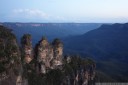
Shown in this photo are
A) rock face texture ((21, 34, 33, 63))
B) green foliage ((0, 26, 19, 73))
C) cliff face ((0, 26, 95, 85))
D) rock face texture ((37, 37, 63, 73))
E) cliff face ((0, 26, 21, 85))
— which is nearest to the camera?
cliff face ((0, 26, 21, 85))

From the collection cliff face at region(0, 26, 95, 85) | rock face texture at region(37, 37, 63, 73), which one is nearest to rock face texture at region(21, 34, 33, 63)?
cliff face at region(0, 26, 95, 85)

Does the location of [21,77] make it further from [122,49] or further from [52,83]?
[122,49]

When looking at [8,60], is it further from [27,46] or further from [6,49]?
[27,46]

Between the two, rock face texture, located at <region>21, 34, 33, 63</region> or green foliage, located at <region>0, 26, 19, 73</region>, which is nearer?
green foliage, located at <region>0, 26, 19, 73</region>

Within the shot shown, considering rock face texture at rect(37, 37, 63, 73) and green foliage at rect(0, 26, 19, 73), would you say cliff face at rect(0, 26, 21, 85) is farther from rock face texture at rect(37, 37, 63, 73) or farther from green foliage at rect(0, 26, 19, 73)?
rock face texture at rect(37, 37, 63, 73)

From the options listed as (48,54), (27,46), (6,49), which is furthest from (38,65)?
(6,49)

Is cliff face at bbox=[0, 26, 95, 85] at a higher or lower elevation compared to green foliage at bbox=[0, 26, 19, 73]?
lower

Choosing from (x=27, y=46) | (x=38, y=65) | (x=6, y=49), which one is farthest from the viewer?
(x=38, y=65)

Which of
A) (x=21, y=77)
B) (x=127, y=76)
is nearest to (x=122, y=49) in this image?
(x=127, y=76)

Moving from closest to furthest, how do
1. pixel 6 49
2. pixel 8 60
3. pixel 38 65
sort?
pixel 8 60 < pixel 6 49 < pixel 38 65
